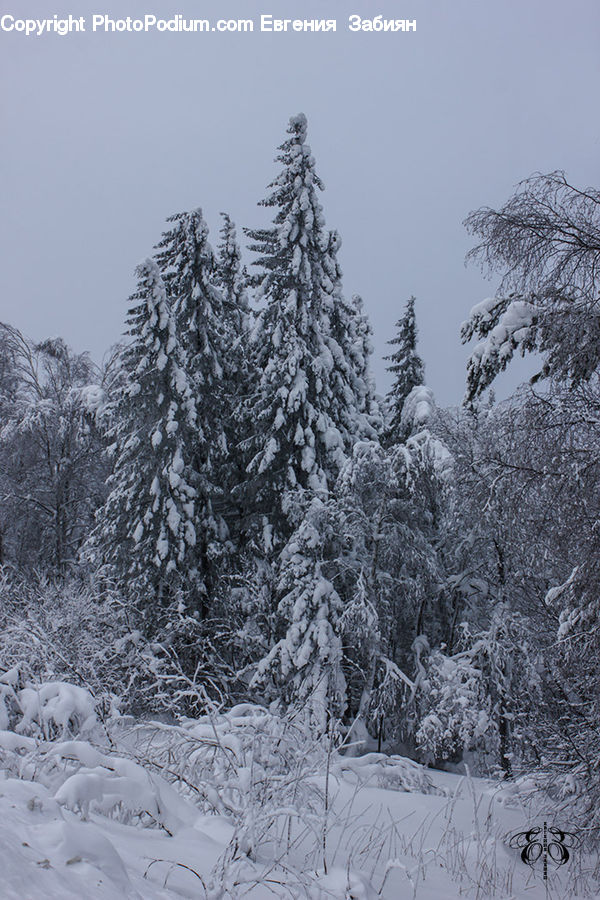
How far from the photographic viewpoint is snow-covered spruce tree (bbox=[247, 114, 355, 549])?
17.6 meters

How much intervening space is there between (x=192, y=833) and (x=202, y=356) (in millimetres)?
16590

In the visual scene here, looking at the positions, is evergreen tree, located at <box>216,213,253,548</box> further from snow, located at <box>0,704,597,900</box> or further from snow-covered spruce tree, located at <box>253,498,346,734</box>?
snow, located at <box>0,704,597,900</box>

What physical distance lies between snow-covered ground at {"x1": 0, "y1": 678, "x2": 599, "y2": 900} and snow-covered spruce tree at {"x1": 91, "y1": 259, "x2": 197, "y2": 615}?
11.5 meters

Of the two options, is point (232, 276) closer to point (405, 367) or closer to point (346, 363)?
point (346, 363)

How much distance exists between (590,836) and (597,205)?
576 centimetres

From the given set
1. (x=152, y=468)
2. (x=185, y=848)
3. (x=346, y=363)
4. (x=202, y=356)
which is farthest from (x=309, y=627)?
(x=185, y=848)

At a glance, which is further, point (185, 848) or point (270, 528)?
point (270, 528)

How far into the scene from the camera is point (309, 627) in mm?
14805

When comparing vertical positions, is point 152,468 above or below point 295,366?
below

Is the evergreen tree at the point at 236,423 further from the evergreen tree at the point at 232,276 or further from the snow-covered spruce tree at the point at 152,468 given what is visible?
the snow-covered spruce tree at the point at 152,468

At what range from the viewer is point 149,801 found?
117 inches

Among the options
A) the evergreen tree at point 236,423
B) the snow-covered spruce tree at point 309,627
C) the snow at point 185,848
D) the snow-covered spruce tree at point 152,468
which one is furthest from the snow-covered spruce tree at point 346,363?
the snow at point 185,848

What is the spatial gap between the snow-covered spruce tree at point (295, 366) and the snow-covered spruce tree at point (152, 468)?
6.78 ft

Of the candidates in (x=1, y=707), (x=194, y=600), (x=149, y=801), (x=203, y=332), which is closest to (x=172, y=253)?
(x=203, y=332)
